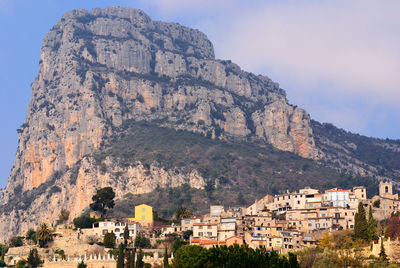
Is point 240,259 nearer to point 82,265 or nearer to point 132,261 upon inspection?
point 132,261

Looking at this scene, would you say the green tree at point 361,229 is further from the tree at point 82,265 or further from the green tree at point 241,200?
the green tree at point 241,200

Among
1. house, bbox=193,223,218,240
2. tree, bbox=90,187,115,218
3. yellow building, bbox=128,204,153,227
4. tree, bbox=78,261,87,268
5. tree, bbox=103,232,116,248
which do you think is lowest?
tree, bbox=78,261,87,268

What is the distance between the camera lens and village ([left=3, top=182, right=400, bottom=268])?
117438 millimetres


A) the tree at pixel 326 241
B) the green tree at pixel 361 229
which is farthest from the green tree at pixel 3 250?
the green tree at pixel 361 229

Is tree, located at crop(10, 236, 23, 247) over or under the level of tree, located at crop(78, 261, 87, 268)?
over

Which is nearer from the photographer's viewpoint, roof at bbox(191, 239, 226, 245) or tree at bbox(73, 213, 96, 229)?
roof at bbox(191, 239, 226, 245)

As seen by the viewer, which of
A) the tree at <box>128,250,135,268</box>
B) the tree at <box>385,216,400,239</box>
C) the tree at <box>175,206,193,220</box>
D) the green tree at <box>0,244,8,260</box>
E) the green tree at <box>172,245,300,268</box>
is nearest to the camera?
the green tree at <box>172,245,300,268</box>

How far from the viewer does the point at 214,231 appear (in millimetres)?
125875

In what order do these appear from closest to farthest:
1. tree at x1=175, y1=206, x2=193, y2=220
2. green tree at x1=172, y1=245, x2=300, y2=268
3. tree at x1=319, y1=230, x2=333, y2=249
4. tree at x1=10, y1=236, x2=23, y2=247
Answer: green tree at x1=172, y1=245, x2=300, y2=268 → tree at x1=319, y1=230, x2=333, y2=249 → tree at x1=10, y1=236, x2=23, y2=247 → tree at x1=175, y1=206, x2=193, y2=220

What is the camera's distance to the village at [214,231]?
385ft

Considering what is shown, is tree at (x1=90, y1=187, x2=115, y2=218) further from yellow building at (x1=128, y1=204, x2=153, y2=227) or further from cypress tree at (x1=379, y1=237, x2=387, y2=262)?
cypress tree at (x1=379, y1=237, x2=387, y2=262)

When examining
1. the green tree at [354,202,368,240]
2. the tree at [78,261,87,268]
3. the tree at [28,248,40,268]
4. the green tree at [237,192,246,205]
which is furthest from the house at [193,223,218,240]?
the green tree at [237,192,246,205]

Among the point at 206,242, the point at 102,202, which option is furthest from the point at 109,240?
the point at 102,202

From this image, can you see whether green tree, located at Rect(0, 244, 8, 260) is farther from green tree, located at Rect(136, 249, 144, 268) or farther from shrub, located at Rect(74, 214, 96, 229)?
green tree, located at Rect(136, 249, 144, 268)
